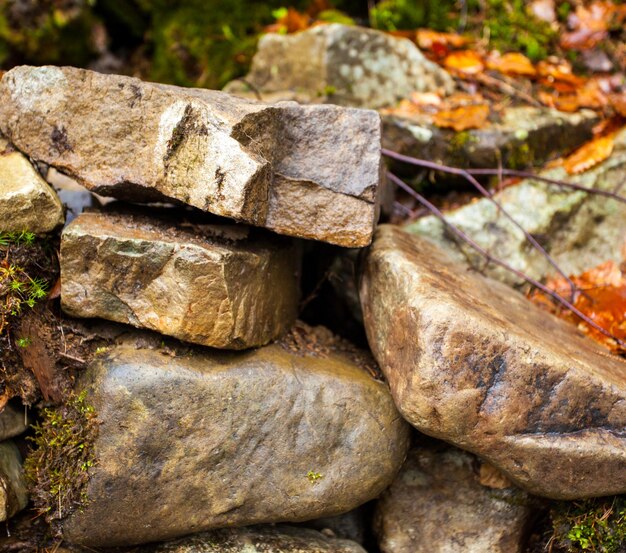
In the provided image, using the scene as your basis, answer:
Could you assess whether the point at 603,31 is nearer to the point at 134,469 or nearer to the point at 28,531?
the point at 134,469

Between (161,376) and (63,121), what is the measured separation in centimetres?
127

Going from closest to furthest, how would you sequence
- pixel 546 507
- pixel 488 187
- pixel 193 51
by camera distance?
pixel 546 507
pixel 488 187
pixel 193 51

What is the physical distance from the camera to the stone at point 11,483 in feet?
8.72

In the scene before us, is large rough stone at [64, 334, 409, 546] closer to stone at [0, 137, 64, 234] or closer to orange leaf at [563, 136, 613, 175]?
stone at [0, 137, 64, 234]

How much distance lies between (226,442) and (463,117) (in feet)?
9.12

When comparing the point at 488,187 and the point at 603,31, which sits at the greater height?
the point at 603,31

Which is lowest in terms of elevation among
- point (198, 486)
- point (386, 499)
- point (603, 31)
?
point (386, 499)

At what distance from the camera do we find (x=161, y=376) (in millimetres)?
2611

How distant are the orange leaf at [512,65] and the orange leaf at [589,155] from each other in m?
0.76

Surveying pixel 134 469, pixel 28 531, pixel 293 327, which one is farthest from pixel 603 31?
pixel 28 531

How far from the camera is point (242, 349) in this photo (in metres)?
2.86

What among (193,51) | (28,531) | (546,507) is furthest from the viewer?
(193,51)

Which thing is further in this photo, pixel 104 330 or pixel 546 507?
pixel 546 507

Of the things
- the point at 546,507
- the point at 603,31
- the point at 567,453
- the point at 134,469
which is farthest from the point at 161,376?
the point at 603,31
